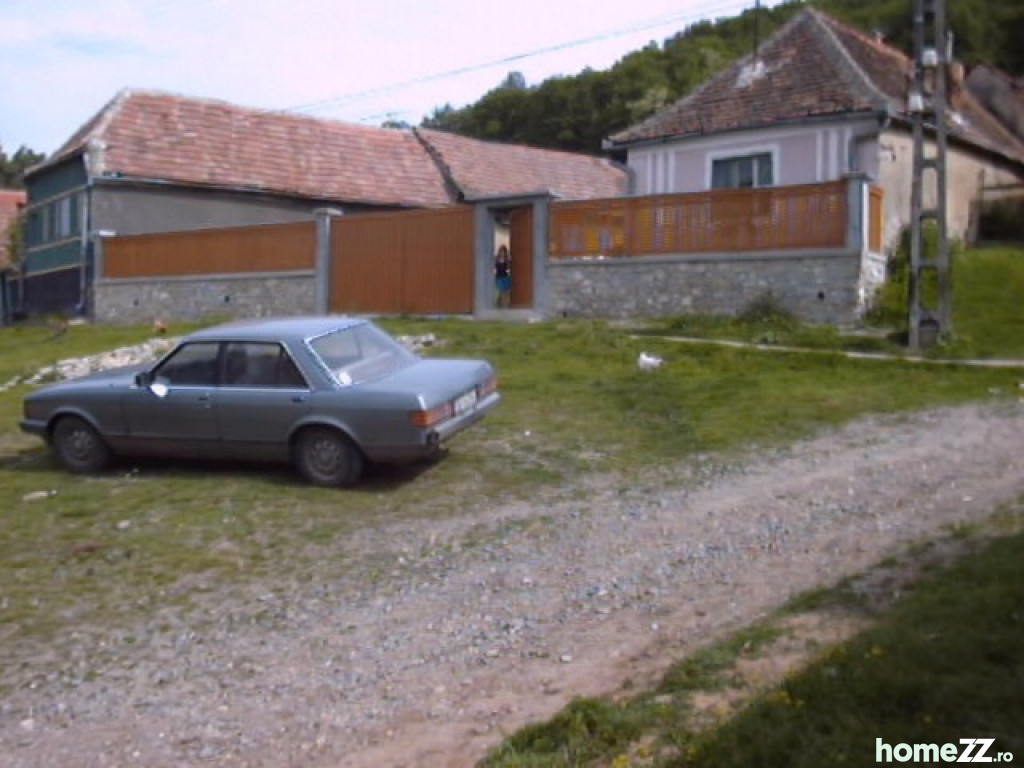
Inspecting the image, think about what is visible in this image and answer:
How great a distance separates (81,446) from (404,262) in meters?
11.4

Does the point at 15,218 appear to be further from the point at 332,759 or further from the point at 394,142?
the point at 332,759

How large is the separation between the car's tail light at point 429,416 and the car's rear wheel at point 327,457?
66cm

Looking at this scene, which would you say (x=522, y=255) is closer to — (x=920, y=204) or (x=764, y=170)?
(x=764, y=170)

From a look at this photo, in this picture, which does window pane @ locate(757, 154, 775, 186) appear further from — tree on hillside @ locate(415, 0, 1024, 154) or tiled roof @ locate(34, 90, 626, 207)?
tree on hillside @ locate(415, 0, 1024, 154)

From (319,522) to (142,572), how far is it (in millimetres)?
1499

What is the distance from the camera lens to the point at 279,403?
388 inches

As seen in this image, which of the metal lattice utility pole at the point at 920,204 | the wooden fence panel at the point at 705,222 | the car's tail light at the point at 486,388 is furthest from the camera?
the wooden fence panel at the point at 705,222

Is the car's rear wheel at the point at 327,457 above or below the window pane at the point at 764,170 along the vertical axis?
below

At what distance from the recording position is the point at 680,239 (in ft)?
61.2

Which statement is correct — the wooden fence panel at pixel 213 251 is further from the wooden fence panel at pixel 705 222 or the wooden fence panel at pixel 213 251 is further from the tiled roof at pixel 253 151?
the wooden fence panel at pixel 705 222

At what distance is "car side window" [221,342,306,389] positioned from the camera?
32.7 feet

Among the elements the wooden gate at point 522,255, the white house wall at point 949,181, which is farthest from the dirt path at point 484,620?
the white house wall at point 949,181

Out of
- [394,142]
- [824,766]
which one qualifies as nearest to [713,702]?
[824,766]

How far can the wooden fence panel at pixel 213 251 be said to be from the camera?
917 inches
